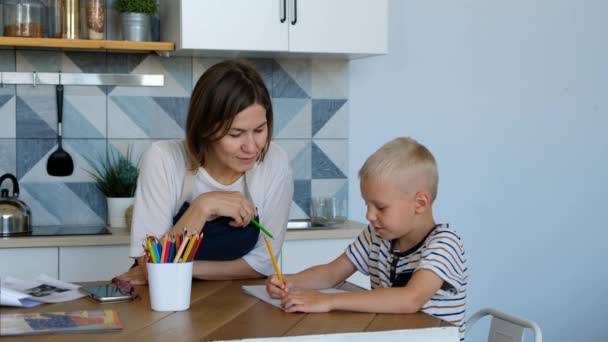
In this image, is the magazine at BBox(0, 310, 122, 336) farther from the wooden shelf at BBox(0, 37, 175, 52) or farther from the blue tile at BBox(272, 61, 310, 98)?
the blue tile at BBox(272, 61, 310, 98)

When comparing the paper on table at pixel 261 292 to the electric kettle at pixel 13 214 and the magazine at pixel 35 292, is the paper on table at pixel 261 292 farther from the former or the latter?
the electric kettle at pixel 13 214

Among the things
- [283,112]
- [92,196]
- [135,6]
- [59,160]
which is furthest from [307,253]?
[135,6]

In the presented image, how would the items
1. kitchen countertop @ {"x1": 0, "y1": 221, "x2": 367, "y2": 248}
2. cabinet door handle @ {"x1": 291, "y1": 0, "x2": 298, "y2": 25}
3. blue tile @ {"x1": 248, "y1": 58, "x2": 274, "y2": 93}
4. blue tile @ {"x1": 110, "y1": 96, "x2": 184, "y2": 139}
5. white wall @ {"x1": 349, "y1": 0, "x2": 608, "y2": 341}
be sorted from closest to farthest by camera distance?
kitchen countertop @ {"x1": 0, "y1": 221, "x2": 367, "y2": 248}
cabinet door handle @ {"x1": 291, "y1": 0, "x2": 298, "y2": 25}
blue tile @ {"x1": 110, "y1": 96, "x2": 184, "y2": 139}
blue tile @ {"x1": 248, "y1": 58, "x2": 274, "y2": 93}
white wall @ {"x1": 349, "y1": 0, "x2": 608, "y2": 341}

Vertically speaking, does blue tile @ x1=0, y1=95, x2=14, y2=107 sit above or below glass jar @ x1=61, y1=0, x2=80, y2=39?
below

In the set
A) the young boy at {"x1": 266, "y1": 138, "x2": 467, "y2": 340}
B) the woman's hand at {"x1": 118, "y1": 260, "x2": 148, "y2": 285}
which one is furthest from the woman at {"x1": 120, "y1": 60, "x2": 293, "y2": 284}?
the young boy at {"x1": 266, "y1": 138, "x2": 467, "y2": 340}

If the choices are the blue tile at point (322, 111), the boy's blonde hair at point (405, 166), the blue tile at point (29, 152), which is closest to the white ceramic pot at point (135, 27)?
the blue tile at point (29, 152)

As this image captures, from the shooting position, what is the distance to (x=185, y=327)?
1459 millimetres

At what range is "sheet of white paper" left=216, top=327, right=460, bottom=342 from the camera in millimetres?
1375

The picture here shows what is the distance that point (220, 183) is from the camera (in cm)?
215

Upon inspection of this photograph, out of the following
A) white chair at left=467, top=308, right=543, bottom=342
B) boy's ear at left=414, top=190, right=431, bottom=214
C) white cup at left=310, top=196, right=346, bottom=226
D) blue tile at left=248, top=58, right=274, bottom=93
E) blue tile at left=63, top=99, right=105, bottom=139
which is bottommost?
white chair at left=467, top=308, right=543, bottom=342

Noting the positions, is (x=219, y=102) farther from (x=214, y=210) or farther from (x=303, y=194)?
(x=303, y=194)

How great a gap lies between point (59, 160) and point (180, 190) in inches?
52.5

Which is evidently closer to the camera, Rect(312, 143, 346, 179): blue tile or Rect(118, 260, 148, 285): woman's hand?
Rect(118, 260, 148, 285): woman's hand

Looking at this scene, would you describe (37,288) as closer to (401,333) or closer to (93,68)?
(401,333)
